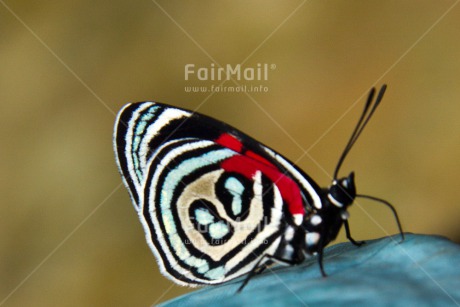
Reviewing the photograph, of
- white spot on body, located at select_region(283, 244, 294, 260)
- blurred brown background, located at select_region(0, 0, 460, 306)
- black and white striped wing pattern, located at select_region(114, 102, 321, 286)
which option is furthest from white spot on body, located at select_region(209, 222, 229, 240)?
blurred brown background, located at select_region(0, 0, 460, 306)

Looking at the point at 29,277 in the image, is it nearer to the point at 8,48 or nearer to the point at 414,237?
the point at 8,48

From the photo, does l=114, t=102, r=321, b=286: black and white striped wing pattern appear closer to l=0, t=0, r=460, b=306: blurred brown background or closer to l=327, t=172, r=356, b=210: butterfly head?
l=327, t=172, r=356, b=210: butterfly head

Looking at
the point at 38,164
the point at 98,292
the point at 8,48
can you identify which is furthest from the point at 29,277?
the point at 8,48

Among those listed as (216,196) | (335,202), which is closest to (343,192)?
(335,202)

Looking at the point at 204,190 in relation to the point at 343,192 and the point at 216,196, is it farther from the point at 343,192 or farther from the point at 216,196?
the point at 343,192

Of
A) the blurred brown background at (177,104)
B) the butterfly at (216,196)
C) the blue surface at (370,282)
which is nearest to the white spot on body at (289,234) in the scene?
the butterfly at (216,196)

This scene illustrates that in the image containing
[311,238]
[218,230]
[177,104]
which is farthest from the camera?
[177,104]
